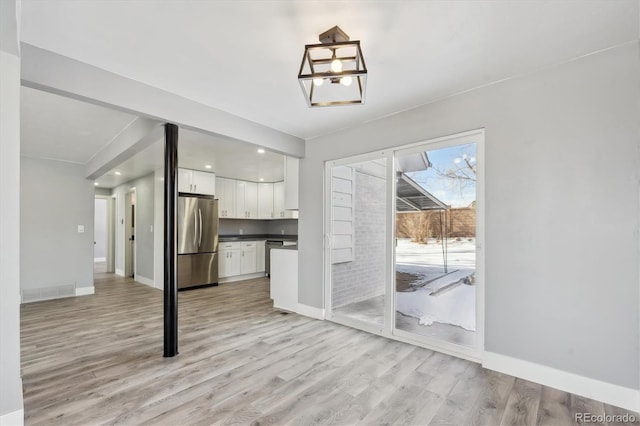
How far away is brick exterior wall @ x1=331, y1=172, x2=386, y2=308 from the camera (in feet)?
11.8

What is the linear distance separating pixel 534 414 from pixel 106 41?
12.4 ft

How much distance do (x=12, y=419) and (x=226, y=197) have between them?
5.62 m

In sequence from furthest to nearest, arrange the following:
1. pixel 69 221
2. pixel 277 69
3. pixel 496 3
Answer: pixel 69 221, pixel 277 69, pixel 496 3

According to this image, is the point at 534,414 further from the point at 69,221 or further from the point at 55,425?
the point at 69,221

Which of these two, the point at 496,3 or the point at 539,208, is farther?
the point at 539,208

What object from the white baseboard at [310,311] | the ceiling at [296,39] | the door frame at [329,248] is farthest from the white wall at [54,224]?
the door frame at [329,248]

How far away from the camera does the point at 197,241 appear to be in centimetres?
613

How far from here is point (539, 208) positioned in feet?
7.82

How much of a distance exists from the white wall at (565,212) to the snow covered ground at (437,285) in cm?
25

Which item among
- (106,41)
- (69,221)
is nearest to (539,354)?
(106,41)

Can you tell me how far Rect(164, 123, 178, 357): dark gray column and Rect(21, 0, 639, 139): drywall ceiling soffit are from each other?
0.54m

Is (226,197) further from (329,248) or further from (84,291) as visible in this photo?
(329,248)

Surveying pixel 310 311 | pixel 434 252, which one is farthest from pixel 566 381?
pixel 310 311

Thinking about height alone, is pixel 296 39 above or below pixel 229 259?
above
